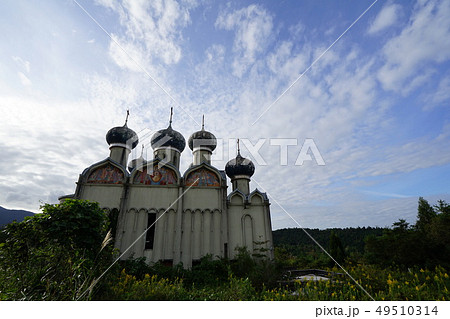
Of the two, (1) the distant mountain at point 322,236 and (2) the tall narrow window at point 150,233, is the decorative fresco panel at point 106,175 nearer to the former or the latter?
(2) the tall narrow window at point 150,233

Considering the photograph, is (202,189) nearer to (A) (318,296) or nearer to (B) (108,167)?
(B) (108,167)

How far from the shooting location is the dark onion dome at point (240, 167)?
54.0 feet

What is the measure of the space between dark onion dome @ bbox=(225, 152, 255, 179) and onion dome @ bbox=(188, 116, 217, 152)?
2523 millimetres

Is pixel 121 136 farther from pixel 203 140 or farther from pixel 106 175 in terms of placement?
pixel 203 140

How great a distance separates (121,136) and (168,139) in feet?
10.9

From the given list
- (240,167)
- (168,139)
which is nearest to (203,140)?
(168,139)

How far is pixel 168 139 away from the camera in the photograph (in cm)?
1725

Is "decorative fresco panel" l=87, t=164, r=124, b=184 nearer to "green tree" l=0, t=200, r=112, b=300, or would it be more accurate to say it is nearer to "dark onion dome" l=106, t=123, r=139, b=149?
"dark onion dome" l=106, t=123, r=139, b=149

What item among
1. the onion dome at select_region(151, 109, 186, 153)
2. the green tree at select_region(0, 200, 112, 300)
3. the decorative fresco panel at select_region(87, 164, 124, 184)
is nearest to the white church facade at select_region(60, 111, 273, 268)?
the decorative fresco panel at select_region(87, 164, 124, 184)

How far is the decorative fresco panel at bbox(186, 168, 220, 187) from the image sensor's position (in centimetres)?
1395

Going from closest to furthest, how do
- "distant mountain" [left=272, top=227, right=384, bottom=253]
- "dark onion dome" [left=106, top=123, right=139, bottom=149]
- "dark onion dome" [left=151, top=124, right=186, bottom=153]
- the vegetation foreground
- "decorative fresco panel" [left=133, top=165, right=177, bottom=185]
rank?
the vegetation foreground → "decorative fresco panel" [left=133, top=165, right=177, bottom=185] → "dark onion dome" [left=106, top=123, right=139, bottom=149] → "dark onion dome" [left=151, top=124, right=186, bottom=153] → "distant mountain" [left=272, top=227, right=384, bottom=253]

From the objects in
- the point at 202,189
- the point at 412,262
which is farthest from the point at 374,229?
the point at 202,189

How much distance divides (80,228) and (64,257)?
1028mm
